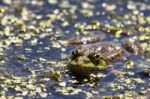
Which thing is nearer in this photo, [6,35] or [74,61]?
[74,61]

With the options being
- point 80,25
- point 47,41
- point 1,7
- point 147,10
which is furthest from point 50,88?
point 147,10

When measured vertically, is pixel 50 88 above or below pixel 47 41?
below

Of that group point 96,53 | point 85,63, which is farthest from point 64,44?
point 85,63

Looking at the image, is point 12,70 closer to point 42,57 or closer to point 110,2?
point 42,57

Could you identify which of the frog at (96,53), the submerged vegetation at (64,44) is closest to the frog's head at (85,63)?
the frog at (96,53)

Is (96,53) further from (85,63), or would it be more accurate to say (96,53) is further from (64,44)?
(64,44)

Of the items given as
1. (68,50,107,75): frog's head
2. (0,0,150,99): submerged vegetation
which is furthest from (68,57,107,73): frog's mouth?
(0,0,150,99): submerged vegetation

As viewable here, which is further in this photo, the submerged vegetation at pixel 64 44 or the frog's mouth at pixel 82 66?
the frog's mouth at pixel 82 66

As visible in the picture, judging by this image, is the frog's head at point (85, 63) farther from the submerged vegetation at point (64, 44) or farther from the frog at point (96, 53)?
the submerged vegetation at point (64, 44)
